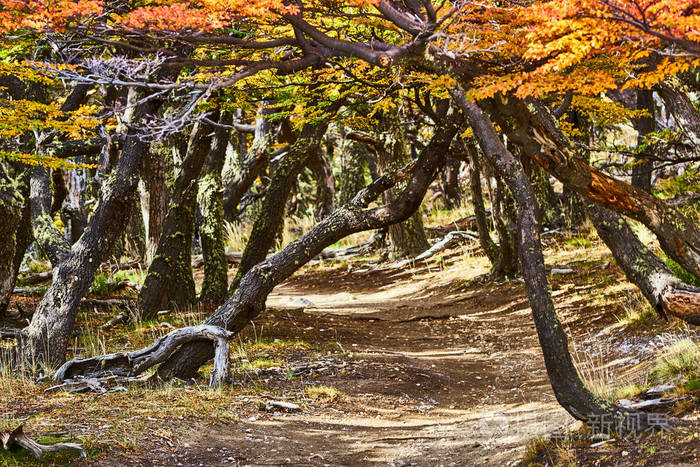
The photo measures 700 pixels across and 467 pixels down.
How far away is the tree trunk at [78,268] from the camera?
28.4 feet

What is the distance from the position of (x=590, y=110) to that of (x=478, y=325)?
433cm

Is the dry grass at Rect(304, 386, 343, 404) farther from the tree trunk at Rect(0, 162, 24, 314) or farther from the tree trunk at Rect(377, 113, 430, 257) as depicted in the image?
the tree trunk at Rect(377, 113, 430, 257)

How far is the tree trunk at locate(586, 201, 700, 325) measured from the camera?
22.4 ft

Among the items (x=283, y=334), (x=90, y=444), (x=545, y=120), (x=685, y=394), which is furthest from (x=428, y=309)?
(x=90, y=444)

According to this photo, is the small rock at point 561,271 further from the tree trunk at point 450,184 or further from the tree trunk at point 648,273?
the tree trunk at point 450,184

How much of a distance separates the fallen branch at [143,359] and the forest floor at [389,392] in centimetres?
28

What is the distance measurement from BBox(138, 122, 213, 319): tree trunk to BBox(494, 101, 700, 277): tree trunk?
6353mm

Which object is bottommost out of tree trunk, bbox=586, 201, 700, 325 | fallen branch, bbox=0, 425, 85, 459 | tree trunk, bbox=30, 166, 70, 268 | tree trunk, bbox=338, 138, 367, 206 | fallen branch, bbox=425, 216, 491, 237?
fallen branch, bbox=0, 425, 85, 459

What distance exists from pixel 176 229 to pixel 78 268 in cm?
335

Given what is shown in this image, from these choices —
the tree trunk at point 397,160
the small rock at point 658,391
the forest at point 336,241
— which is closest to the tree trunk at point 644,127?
the forest at point 336,241

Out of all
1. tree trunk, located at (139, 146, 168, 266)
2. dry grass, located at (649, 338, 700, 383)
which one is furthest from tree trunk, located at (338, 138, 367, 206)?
dry grass, located at (649, 338, 700, 383)

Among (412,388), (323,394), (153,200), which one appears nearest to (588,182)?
(412,388)

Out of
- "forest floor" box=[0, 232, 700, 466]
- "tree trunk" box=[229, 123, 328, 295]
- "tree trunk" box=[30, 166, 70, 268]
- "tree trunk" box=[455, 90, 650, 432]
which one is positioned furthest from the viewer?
"tree trunk" box=[229, 123, 328, 295]

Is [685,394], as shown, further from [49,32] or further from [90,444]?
[49,32]
